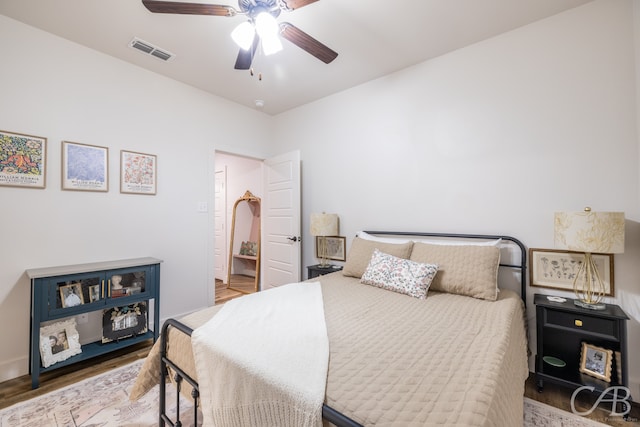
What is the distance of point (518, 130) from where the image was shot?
226cm

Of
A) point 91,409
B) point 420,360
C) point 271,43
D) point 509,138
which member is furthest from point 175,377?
point 509,138

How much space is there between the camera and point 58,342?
7.14 ft

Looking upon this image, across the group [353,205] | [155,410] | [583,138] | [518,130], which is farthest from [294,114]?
[155,410]

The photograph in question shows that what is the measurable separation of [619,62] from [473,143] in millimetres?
984

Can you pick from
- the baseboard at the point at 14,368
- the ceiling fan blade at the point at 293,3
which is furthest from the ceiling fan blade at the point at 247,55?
the baseboard at the point at 14,368

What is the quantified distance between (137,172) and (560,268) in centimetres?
383

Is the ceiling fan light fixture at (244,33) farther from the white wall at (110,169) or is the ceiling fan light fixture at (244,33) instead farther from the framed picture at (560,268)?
the framed picture at (560,268)

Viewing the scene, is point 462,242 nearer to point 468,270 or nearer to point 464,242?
point 464,242

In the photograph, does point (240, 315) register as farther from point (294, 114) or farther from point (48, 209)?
point (294, 114)

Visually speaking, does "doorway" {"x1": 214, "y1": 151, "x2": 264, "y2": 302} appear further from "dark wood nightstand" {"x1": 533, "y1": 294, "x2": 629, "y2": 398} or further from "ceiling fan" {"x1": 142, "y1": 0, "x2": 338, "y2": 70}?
"dark wood nightstand" {"x1": 533, "y1": 294, "x2": 629, "y2": 398}

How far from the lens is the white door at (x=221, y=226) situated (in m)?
5.38

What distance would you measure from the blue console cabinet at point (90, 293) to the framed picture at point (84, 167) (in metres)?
0.71

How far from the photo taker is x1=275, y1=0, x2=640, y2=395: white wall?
6.26 ft

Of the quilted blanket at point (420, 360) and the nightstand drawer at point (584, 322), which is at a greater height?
the quilted blanket at point (420, 360)
